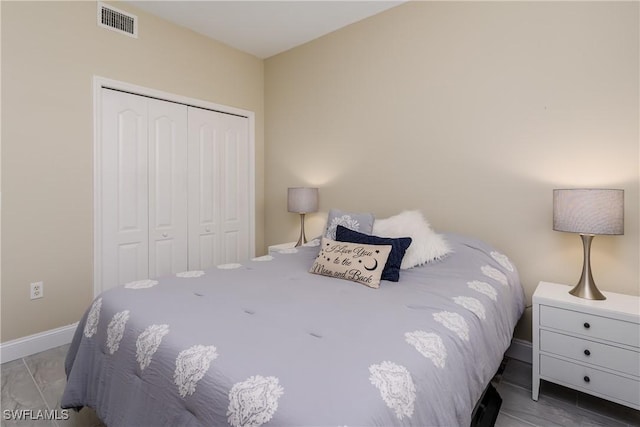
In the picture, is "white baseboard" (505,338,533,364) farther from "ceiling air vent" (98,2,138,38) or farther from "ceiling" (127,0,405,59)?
"ceiling air vent" (98,2,138,38)

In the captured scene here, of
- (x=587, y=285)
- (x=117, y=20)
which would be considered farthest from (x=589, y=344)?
(x=117, y=20)

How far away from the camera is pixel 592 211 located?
167cm

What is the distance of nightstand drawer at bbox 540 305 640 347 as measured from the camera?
1.54m

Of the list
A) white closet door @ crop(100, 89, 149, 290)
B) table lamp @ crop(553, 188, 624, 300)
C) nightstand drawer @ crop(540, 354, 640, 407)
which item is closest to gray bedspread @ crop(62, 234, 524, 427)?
nightstand drawer @ crop(540, 354, 640, 407)

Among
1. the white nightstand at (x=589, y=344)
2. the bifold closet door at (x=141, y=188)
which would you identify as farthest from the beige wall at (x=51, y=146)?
the white nightstand at (x=589, y=344)

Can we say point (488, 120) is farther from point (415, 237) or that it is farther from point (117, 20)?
point (117, 20)

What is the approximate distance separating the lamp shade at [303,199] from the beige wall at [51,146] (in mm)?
1643

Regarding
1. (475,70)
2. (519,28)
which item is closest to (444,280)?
(475,70)

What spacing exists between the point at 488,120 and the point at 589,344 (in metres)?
1.48

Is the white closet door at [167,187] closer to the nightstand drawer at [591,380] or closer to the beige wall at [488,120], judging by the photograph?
the beige wall at [488,120]

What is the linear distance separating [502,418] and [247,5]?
11.0ft

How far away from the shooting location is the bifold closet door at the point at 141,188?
2666 millimetres

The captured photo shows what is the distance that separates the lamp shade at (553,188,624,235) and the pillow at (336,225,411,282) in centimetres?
84

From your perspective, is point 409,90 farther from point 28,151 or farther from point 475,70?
point 28,151
